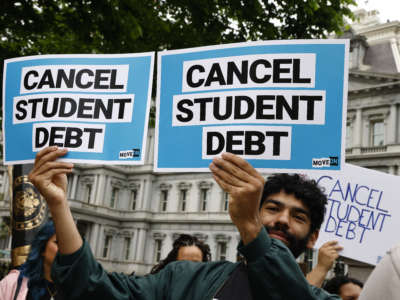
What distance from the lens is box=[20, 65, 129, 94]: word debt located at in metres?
2.45

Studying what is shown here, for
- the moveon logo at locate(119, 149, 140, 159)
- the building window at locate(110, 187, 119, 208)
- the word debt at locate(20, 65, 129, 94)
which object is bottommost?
the building window at locate(110, 187, 119, 208)

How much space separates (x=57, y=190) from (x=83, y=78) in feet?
2.28

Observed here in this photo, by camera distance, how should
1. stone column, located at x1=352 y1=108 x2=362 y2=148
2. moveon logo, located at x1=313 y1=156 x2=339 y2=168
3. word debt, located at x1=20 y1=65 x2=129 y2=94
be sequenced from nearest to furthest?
1. moveon logo, located at x1=313 y1=156 x2=339 y2=168
2. word debt, located at x1=20 y1=65 x2=129 y2=94
3. stone column, located at x1=352 y1=108 x2=362 y2=148

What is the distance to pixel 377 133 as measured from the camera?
27.8 meters

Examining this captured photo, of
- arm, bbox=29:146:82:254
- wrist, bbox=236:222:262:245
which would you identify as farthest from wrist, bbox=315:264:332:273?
arm, bbox=29:146:82:254

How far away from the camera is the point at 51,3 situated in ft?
22.0

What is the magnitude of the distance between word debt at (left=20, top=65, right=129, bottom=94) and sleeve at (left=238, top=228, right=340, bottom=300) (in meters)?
1.12

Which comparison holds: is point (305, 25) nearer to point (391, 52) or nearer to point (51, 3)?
point (51, 3)

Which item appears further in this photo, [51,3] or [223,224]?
[223,224]

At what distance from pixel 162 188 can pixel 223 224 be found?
20.9 feet

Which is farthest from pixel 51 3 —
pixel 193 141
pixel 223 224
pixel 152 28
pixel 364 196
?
pixel 223 224

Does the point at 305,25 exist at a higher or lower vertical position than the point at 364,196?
higher

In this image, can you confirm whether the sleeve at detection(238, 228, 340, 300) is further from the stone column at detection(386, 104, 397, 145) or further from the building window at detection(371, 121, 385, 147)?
the building window at detection(371, 121, 385, 147)

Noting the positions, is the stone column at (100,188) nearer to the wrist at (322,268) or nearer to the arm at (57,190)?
the wrist at (322,268)
